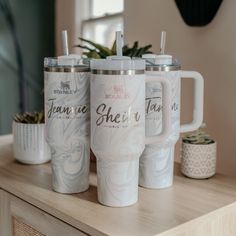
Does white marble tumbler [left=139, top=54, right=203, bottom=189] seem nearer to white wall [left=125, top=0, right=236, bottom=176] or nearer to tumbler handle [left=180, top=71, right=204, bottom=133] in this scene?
tumbler handle [left=180, top=71, right=204, bottom=133]

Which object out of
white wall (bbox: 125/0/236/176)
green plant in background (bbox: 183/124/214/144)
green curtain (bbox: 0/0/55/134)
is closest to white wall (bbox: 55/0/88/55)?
green curtain (bbox: 0/0/55/134)

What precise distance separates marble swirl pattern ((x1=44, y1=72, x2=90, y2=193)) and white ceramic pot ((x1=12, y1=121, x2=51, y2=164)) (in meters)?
0.21

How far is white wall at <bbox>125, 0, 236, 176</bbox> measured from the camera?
113 centimetres

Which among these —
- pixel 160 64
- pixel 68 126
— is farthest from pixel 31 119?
pixel 160 64

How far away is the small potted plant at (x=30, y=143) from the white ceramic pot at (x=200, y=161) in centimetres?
38

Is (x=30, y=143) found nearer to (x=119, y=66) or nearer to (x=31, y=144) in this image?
(x=31, y=144)

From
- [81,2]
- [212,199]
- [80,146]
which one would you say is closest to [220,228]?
[212,199]

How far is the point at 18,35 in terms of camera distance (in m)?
2.28

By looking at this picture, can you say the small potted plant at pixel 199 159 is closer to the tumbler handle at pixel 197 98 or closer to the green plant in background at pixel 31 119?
the tumbler handle at pixel 197 98

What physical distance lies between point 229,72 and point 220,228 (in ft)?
1.63

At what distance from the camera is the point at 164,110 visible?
31.3 inches

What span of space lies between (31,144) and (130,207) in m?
0.40

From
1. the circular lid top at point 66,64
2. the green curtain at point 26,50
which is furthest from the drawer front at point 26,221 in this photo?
the green curtain at point 26,50

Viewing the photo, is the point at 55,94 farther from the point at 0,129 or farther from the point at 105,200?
the point at 0,129
